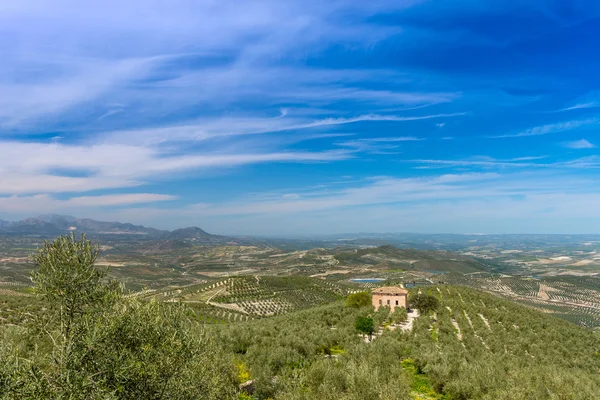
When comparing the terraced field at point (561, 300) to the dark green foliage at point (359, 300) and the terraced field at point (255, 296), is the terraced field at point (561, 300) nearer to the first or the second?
the terraced field at point (255, 296)

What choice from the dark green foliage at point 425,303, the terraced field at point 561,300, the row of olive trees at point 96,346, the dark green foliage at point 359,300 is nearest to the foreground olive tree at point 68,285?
the row of olive trees at point 96,346

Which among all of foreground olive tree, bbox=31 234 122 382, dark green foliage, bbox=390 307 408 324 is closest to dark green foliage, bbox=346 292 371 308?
dark green foliage, bbox=390 307 408 324

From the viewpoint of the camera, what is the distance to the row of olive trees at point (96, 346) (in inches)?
428

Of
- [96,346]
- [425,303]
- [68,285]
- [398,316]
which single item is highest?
[68,285]

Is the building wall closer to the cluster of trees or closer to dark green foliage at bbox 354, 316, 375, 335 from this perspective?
dark green foliage at bbox 354, 316, 375, 335

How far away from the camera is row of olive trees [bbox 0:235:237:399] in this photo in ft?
35.7

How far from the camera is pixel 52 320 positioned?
48.6ft

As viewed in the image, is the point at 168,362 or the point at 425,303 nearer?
the point at 168,362

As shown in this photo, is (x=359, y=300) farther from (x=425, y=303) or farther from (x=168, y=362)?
(x=168, y=362)

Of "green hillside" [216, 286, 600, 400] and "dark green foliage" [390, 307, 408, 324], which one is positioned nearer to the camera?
"green hillside" [216, 286, 600, 400]

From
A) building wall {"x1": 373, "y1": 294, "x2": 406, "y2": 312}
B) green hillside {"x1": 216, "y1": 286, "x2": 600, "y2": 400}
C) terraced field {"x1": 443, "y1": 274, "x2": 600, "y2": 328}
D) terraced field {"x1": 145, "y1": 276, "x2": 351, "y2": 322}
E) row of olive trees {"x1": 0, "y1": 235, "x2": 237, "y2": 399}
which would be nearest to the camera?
row of olive trees {"x1": 0, "y1": 235, "x2": 237, "y2": 399}

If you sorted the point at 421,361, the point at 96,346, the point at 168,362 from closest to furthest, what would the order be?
the point at 96,346
the point at 168,362
the point at 421,361

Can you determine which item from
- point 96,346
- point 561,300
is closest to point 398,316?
point 96,346

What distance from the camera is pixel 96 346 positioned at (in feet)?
39.8
